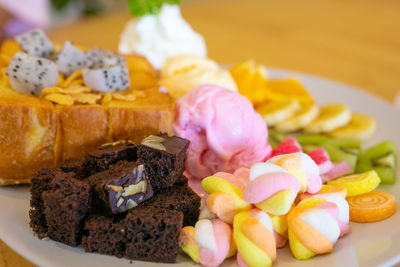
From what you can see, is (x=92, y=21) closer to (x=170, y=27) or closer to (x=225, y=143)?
(x=170, y=27)

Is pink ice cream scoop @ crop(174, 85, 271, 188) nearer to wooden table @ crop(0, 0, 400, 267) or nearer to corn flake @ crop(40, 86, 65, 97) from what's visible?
corn flake @ crop(40, 86, 65, 97)

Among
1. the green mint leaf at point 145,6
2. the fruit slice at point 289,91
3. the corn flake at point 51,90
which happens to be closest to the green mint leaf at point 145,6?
the green mint leaf at point 145,6

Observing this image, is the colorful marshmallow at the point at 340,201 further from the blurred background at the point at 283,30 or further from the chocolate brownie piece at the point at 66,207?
the blurred background at the point at 283,30

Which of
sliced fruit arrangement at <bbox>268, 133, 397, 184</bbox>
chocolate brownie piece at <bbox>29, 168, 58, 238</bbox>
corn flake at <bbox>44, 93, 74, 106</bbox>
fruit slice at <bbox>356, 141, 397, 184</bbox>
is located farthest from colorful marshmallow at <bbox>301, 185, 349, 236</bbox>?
corn flake at <bbox>44, 93, 74, 106</bbox>

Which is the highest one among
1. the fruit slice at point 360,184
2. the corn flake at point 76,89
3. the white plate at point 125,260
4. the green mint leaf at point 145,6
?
the green mint leaf at point 145,6

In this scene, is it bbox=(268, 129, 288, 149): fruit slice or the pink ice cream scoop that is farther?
bbox=(268, 129, 288, 149): fruit slice

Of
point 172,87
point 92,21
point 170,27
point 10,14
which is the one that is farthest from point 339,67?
point 10,14

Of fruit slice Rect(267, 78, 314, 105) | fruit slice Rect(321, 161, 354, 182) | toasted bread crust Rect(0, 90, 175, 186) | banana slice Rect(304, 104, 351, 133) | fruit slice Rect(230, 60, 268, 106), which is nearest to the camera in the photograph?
toasted bread crust Rect(0, 90, 175, 186)
